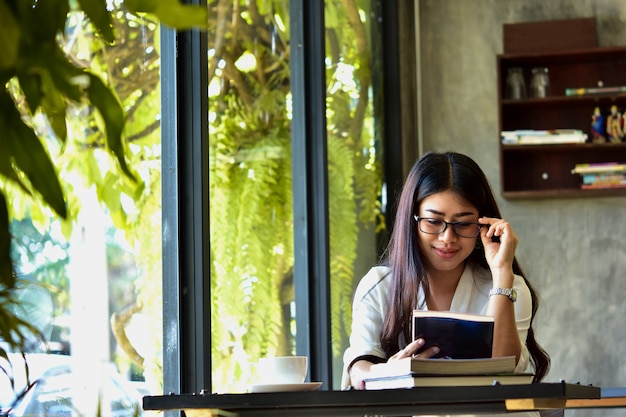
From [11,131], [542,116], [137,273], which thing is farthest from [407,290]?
[542,116]

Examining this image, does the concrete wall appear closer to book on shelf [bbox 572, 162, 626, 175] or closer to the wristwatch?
book on shelf [bbox 572, 162, 626, 175]

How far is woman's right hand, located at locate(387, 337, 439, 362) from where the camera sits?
76.5 inches

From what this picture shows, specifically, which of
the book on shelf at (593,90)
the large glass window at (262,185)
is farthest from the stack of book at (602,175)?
the large glass window at (262,185)

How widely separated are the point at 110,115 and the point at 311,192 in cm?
323

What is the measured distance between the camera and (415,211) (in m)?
2.57

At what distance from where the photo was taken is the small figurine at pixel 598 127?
5.06 m

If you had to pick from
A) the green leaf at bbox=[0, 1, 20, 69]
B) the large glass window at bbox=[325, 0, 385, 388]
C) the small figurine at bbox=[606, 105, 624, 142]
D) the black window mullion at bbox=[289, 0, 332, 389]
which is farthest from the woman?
the small figurine at bbox=[606, 105, 624, 142]

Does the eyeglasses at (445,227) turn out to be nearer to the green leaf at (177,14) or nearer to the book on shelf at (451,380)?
the book on shelf at (451,380)

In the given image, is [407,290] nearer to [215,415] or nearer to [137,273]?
[137,273]

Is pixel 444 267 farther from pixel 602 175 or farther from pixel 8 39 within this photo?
pixel 602 175

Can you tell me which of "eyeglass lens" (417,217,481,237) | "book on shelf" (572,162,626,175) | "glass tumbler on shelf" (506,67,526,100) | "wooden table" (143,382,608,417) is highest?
"glass tumbler on shelf" (506,67,526,100)

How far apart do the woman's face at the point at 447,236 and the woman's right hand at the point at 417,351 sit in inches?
21.9

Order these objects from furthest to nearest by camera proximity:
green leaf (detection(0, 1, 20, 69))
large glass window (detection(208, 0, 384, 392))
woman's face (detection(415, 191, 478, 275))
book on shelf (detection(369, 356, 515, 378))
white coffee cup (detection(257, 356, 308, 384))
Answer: large glass window (detection(208, 0, 384, 392))
woman's face (detection(415, 191, 478, 275))
white coffee cup (detection(257, 356, 308, 384))
book on shelf (detection(369, 356, 515, 378))
green leaf (detection(0, 1, 20, 69))

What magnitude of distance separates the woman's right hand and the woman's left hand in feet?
1.79
